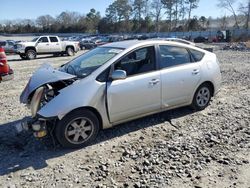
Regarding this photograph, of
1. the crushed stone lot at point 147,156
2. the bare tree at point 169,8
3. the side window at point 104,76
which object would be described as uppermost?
the bare tree at point 169,8

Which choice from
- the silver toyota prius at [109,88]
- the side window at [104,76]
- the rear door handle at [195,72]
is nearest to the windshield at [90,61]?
the silver toyota prius at [109,88]

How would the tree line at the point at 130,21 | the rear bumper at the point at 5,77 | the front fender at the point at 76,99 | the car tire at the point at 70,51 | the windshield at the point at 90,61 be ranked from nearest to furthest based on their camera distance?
the front fender at the point at 76,99, the windshield at the point at 90,61, the rear bumper at the point at 5,77, the car tire at the point at 70,51, the tree line at the point at 130,21

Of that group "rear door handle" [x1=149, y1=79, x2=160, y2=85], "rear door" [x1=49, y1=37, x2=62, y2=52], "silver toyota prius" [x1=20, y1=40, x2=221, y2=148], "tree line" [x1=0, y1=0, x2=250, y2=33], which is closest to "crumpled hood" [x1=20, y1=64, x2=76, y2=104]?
"silver toyota prius" [x1=20, y1=40, x2=221, y2=148]

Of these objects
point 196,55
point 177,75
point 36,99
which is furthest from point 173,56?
point 36,99

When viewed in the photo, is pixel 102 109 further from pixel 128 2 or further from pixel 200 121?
pixel 128 2

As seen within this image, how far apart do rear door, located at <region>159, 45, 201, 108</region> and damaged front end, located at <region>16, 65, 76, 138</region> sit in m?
1.77

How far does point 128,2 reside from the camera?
8969cm

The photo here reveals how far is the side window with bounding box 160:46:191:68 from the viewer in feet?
17.6

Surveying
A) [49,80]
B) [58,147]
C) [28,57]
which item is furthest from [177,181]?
[28,57]

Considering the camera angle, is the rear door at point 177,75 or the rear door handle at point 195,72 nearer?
the rear door at point 177,75

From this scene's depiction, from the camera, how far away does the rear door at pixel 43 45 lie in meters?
22.0

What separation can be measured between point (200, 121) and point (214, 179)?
2.07 metres

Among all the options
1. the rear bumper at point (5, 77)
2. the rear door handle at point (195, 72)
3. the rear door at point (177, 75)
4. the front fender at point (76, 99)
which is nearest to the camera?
the front fender at point (76, 99)

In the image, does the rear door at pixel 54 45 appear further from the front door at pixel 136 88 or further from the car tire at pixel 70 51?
the front door at pixel 136 88
